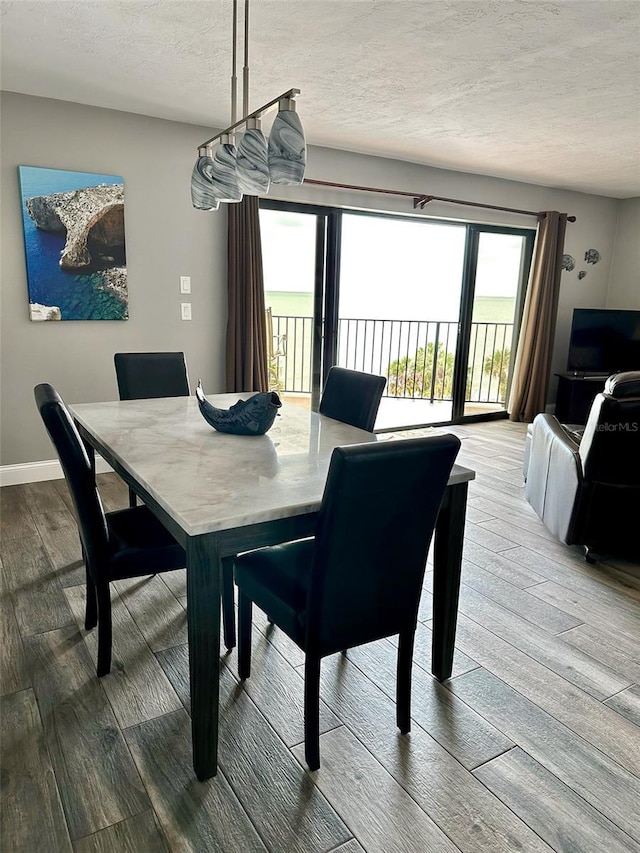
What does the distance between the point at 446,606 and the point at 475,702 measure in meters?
0.33

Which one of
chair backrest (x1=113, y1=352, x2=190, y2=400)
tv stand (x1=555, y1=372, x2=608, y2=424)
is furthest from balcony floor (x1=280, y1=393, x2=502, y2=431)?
chair backrest (x1=113, y1=352, x2=190, y2=400)

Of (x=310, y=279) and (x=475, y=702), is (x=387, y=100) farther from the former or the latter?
(x=475, y=702)

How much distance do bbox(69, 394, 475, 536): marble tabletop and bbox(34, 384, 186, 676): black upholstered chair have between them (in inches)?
6.5

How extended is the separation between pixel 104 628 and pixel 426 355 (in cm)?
526

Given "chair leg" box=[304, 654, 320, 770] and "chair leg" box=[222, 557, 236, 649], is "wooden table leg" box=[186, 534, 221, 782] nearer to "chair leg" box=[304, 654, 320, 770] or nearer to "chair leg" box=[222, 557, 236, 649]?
"chair leg" box=[304, 654, 320, 770]

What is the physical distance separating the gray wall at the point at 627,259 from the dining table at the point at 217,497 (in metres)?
5.97

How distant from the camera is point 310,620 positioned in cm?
156

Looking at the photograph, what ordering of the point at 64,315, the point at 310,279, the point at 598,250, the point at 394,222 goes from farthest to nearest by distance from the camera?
the point at 598,250 < the point at 394,222 < the point at 310,279 < the point at 64,315

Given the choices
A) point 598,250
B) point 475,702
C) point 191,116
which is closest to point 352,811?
point 475,702

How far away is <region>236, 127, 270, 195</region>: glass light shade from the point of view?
188 cm

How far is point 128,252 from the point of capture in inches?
162

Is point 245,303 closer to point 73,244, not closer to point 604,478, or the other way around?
point 73,244

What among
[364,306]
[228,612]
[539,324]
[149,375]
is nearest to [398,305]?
[364,306]

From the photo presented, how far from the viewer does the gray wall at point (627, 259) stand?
684 centimetres
